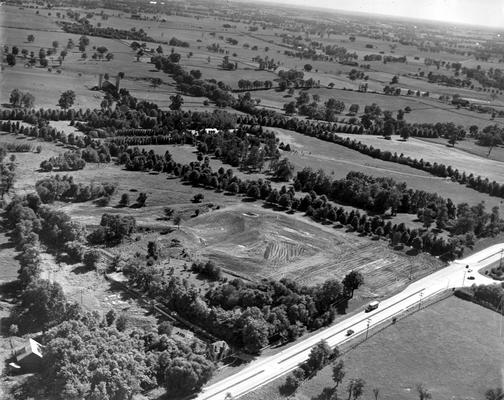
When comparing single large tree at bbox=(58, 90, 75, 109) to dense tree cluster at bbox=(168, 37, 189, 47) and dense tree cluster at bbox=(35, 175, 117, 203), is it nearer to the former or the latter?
dense tree cluster at bbox=(35, 175, 117, 203)

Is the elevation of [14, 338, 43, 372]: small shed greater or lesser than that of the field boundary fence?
lesser

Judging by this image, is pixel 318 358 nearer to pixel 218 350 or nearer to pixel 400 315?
pixel 218 350

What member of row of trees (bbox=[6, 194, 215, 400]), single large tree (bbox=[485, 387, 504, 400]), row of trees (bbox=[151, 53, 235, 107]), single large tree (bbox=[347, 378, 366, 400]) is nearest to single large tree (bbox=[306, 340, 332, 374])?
single large tree (bbox=[347, 378, 366, 400])

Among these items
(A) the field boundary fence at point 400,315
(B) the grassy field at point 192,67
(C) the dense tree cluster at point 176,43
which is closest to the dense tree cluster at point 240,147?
(B) the grassy field at point 192,67

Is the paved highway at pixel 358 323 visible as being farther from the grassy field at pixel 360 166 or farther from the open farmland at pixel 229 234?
the grassy field at pixel 360 166

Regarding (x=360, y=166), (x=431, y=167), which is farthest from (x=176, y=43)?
(x=431, y=167)

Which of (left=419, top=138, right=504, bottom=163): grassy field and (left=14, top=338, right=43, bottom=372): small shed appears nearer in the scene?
(left=14, top=338, right=43, bottom=372): small shed

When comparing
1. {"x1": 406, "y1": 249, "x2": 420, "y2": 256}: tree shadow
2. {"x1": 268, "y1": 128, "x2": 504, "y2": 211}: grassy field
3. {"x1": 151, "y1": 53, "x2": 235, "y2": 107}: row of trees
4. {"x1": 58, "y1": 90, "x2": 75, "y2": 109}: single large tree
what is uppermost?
{"x1": 151, "y1": 53, "x2": 235, "y2": 107}: row of trees
